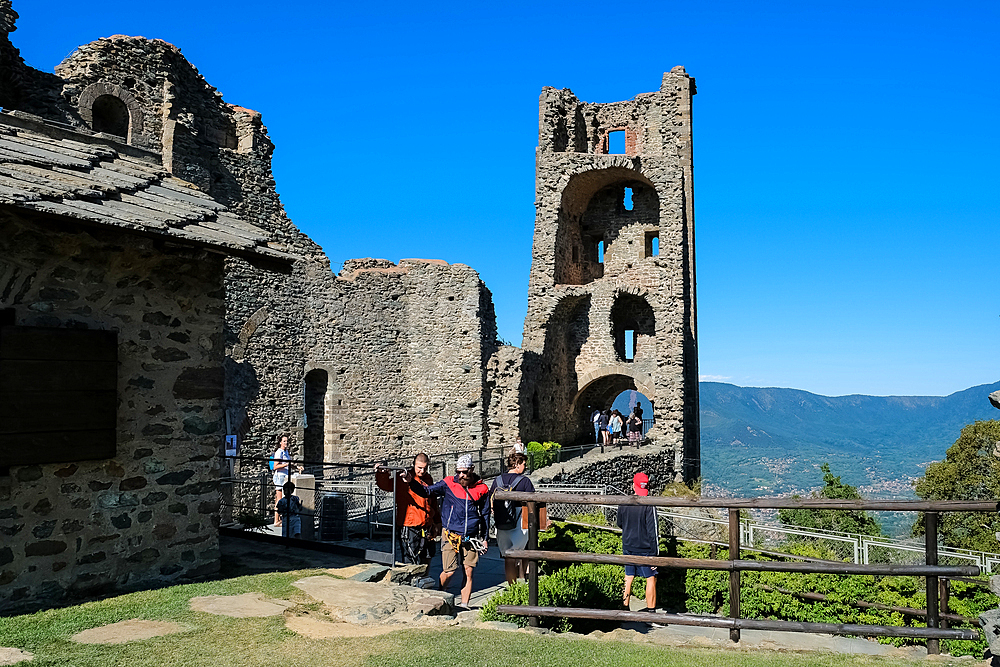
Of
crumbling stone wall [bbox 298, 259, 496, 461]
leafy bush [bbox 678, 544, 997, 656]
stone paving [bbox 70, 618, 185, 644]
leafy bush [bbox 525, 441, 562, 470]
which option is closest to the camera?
stone paving [bbox 70, 618, 185, 644]

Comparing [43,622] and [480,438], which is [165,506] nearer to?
[43,622]

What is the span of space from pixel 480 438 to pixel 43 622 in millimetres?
19928

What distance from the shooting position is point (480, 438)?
25859 mm

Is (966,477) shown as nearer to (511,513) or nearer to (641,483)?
(641,483)

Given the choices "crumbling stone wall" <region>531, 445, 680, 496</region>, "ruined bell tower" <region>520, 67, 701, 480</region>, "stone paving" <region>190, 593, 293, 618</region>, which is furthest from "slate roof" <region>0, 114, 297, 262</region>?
"ruined bell tower" <region>520, 67, 701, 480</region>

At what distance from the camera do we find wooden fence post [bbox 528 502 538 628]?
6.70 meters

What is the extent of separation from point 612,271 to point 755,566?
2757cm

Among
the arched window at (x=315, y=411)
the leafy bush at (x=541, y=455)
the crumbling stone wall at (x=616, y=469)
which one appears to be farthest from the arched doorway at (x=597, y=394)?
A: the arched window at (x=315, y=411)

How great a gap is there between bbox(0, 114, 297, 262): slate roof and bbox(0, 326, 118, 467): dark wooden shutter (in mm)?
1053

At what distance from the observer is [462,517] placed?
8.86 meters

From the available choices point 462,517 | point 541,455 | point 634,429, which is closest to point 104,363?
point 462,517

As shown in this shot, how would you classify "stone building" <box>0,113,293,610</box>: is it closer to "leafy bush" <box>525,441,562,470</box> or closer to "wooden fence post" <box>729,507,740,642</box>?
"wooden fence post" <box>729,507,740,642</box>

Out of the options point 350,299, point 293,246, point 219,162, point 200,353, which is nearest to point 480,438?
point 350,299

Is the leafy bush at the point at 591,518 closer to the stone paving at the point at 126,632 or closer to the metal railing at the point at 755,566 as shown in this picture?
the metal railing at the point at 755,566
